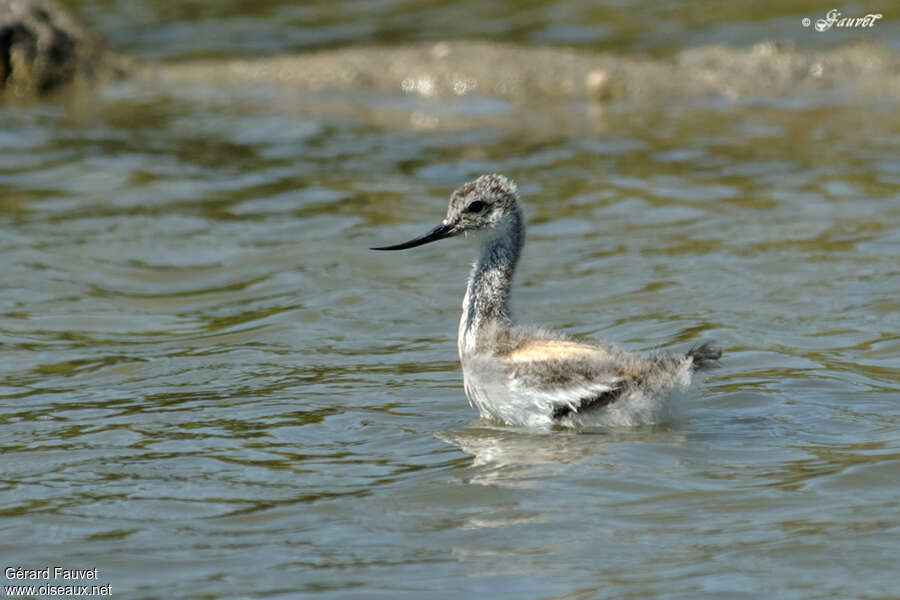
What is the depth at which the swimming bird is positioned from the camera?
6.92 m

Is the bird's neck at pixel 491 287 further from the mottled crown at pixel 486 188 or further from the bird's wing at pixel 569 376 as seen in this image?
the bird's wing at pixel 569 376

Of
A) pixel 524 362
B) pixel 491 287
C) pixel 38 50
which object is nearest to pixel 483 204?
pixel 491 287

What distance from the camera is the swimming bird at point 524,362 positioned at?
22.7ft

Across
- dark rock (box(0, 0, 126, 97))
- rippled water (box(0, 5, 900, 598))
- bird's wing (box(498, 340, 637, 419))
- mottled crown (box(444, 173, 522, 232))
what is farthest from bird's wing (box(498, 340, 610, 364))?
dark rock (box(0, 0, 126, 97))

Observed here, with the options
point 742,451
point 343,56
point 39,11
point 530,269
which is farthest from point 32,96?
point 742,451

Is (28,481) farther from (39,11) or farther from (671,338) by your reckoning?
(39,11)

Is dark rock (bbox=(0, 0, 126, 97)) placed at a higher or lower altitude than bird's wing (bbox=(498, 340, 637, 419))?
higher

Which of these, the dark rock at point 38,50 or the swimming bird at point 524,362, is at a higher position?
the dark rock at point 38,50

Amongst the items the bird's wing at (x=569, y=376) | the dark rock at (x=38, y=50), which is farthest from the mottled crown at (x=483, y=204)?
the dark rock at (x=38, y=50)

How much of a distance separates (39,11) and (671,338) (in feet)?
38.8

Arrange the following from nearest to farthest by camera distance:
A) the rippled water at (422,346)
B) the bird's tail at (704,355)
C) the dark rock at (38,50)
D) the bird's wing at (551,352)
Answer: the rippled water at (422,346) < the bird's tail at (704,355) < the bird's wing at (551,352) < the dark rock at (38,50)

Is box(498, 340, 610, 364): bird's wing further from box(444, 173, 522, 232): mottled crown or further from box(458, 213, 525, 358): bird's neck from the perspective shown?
box(444, 173, 522, 232): mottled crown

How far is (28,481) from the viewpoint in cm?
655

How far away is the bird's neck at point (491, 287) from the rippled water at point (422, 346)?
1.48 ft
